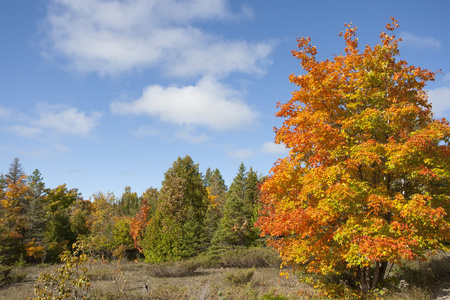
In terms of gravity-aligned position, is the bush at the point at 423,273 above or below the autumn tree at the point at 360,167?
below

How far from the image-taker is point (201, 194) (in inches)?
1230

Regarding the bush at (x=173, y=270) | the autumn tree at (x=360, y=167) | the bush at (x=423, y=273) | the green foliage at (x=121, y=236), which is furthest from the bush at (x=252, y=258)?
the green foliage at (x=121, y=236)

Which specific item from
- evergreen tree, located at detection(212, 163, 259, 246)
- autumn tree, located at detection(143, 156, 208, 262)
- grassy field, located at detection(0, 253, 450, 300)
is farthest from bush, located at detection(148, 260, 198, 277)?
evergreen tree, located at detection(212, 163, 259, 246)

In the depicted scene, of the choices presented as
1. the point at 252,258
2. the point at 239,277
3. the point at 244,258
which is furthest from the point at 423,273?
the point at 244,258

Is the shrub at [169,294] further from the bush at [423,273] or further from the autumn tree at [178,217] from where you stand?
the autumn tree at [178,217]

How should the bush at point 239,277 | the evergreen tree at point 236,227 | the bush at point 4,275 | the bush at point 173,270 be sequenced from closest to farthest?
the bush at point 239,277
the bush at point 4,275
the bush at point 173,270
the evergreen tree at point 236,227

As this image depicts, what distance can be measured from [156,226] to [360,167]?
19.9 metres

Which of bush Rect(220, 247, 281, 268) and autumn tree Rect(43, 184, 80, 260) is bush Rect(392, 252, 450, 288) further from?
autumn tree Rect(43, 184, 80, 260)

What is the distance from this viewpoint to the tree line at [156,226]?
24.2 meters

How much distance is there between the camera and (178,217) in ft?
91.1

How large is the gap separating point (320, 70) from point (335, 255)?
Result: 5401mm

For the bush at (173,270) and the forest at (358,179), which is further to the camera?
the bush at (173,270)

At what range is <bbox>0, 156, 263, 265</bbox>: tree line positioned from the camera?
24203 mm

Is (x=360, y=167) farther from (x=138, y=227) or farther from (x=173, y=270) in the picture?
(x=138, y=227)
